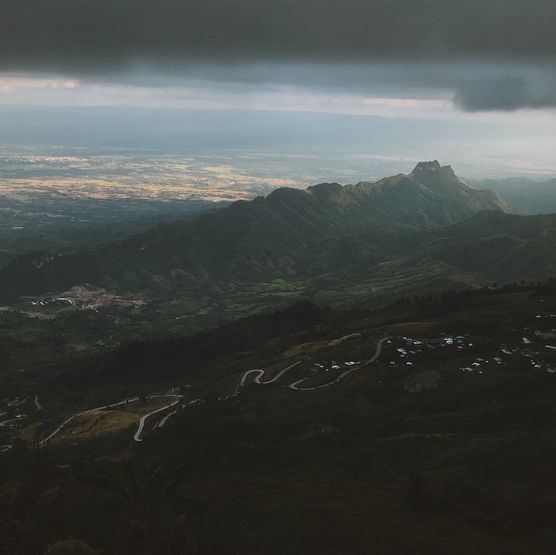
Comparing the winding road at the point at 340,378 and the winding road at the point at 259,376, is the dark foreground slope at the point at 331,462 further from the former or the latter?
the winding road at the point at 340,378

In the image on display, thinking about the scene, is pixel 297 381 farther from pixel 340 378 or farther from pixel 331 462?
pixel 331 462

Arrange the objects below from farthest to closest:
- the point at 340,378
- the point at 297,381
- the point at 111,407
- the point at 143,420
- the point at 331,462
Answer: the point at 111,407 < the point at 297,381 < the point at 340,378 < the point at 143,420 < the point at 331,462

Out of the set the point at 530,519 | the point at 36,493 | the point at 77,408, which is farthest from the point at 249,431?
the point at 77,408

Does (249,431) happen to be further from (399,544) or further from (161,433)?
(399,544)

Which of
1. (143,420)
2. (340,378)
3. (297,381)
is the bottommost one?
(143,420)

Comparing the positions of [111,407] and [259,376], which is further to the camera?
[111,407]

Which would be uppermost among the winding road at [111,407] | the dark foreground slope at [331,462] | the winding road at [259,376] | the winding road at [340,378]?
the dark foreground slope at [331,462]

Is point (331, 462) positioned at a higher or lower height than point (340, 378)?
higher

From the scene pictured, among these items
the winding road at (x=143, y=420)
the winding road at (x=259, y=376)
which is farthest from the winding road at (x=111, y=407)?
the winding road at (x=259, y=376)

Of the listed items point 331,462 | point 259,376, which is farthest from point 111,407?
point 331,462
